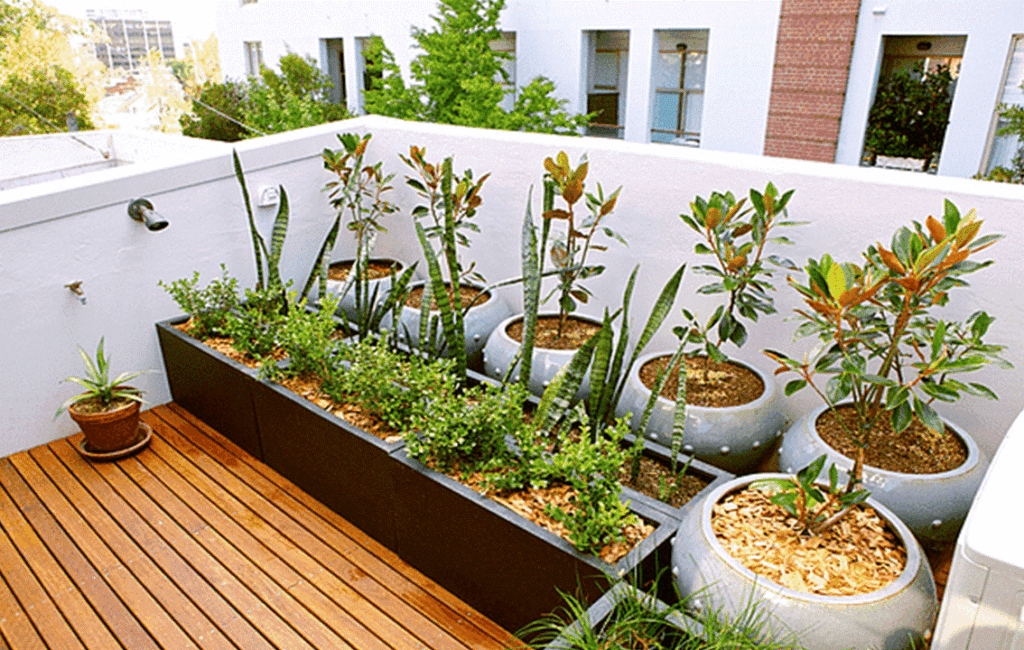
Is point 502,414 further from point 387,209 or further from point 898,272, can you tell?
point 387,209

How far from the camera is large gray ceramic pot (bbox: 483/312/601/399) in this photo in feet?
10.3

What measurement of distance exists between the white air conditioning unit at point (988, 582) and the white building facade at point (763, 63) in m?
9.28

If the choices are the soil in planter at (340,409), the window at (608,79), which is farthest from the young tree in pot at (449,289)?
the window at (608,79)

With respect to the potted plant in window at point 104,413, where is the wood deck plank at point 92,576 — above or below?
below

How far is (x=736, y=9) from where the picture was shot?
10.5m

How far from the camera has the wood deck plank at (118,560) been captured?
242cm

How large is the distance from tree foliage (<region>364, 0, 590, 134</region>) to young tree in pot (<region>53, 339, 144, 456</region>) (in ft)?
27.4

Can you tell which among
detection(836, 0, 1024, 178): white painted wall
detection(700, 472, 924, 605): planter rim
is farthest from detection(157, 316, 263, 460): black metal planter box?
detection(836, 0, 1024, 178): white painted wall

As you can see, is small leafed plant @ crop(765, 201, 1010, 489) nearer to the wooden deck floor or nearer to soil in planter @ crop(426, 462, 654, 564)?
soil in planter @ crop(426, 462, 654, 564)

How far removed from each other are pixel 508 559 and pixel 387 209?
239 cm

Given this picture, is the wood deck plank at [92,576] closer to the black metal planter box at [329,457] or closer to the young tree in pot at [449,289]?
the black metal planter box at [329,457]

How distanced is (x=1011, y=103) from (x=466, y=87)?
23.7ft

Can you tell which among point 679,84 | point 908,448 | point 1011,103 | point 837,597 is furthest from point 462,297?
point 679,84

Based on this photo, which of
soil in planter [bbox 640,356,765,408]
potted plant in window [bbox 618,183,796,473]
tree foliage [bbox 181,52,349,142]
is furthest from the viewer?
tree foliage [bbox 181,52,349,142]
